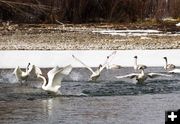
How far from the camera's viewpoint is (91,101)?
11180mm

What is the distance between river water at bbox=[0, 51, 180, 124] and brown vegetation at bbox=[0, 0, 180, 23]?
7696 mm

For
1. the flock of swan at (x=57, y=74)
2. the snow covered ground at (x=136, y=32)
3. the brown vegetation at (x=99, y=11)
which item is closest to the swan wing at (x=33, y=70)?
the flock of swan at (x=57, y=74)

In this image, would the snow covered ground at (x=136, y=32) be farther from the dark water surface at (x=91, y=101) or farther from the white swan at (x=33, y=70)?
the white swan at (x=33, y=70)

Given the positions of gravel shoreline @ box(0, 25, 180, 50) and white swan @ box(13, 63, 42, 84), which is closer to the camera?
white swan @ box(13, 63, 42, 84)

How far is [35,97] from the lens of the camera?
37.9 feet

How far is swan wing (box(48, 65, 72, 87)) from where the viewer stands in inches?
447

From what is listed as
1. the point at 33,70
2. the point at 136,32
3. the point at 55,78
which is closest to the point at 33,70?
the point at 33,70

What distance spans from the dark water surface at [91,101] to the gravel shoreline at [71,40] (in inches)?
214

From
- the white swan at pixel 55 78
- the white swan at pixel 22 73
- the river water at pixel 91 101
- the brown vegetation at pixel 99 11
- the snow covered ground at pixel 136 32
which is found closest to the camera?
the river water at pixel 91 101

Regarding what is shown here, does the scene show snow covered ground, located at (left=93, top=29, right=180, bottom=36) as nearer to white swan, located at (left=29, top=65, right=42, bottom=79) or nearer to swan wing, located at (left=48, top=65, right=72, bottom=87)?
white swan, located at (left=29, top=65, right=42, bottom=79)

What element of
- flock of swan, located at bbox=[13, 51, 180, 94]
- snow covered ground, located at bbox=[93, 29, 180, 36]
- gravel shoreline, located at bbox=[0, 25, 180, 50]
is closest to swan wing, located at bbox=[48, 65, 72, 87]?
flock of swan, located at bbox=[13, 51, 180, 94]

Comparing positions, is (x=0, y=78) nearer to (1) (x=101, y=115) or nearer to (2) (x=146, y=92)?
(2) (x=146, y=92)

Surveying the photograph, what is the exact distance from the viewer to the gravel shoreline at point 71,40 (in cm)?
1994

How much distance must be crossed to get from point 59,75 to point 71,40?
897 centimetres
